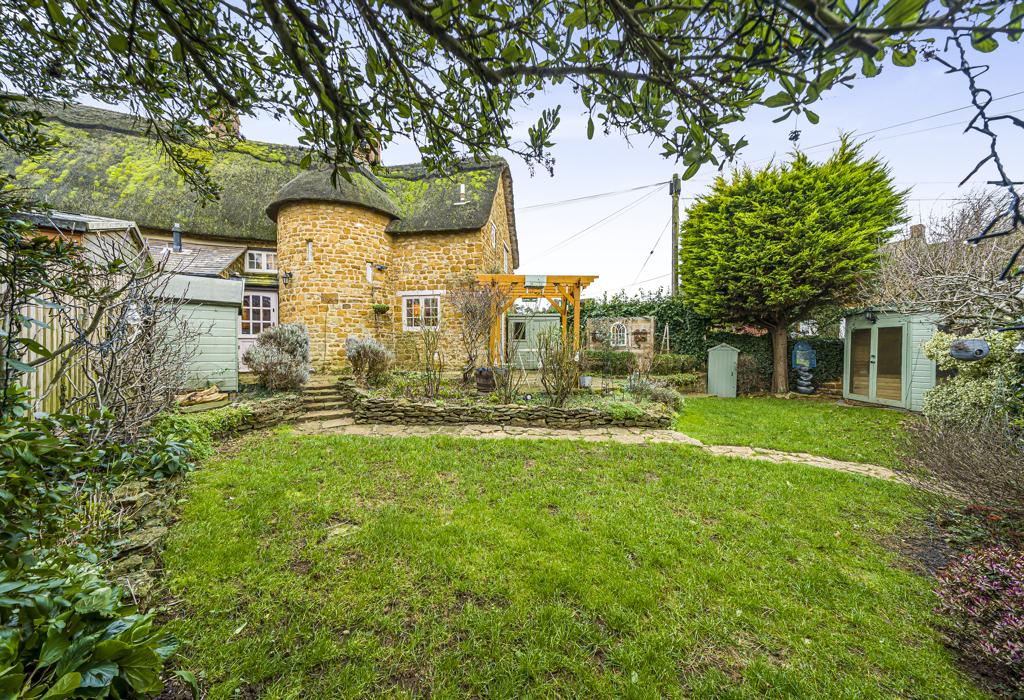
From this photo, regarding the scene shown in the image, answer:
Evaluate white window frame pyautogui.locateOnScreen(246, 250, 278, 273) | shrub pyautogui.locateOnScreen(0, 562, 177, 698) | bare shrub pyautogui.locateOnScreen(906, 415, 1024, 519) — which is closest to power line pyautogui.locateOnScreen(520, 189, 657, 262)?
bare shrub pyautogui.locateOnScreen(906, 415, 1024, 519)

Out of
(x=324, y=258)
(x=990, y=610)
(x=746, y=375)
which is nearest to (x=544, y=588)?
(x=990, y=610)

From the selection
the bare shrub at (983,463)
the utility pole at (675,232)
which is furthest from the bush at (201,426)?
the utility pole at (675,232)

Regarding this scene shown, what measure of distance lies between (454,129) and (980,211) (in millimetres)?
9359

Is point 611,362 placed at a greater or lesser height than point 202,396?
greater

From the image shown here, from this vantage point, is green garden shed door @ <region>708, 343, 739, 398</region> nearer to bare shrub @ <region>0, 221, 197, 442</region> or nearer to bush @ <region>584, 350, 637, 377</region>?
bush @ <region>584, 350, 637, 377</region>

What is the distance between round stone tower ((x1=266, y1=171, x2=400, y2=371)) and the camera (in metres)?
9.98

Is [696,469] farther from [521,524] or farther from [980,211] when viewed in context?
[980,211]

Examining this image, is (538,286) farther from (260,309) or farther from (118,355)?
(260,309)

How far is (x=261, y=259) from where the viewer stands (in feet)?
36.7

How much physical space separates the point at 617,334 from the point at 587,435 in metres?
8.10

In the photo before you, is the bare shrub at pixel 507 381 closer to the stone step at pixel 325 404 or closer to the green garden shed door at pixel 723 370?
the stone step at pixel 325 404

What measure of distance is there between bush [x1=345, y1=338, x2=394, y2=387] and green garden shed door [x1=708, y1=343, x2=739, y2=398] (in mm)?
9103

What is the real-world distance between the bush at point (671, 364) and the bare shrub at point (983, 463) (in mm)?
7764

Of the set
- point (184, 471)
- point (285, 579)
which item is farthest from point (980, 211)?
point (184, 471)
